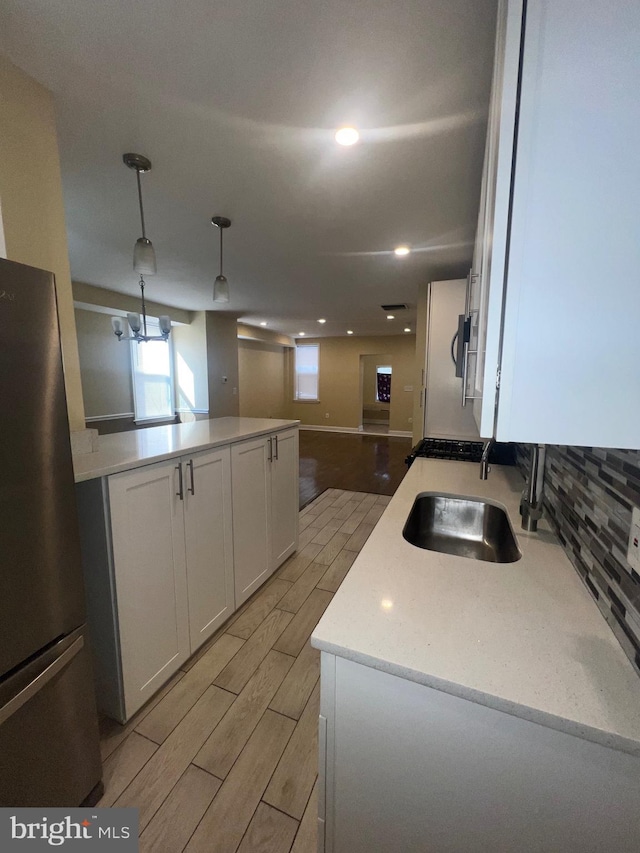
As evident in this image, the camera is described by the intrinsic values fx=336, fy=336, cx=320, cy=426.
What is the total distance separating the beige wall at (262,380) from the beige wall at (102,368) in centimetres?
287

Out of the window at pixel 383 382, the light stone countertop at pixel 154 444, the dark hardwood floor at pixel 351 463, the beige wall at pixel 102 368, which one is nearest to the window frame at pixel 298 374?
the dark hardwood floor at pixel 351 463

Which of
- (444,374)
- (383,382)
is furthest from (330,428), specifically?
(444,374)

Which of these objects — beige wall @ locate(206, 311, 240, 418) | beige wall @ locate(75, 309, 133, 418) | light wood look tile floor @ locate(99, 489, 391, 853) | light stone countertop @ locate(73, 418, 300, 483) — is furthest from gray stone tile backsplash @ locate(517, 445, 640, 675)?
beige wall @ locate(75, 309, 133, 418)

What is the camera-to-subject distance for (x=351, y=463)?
5.73 meters

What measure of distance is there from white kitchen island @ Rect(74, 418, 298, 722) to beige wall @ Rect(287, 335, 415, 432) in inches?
257

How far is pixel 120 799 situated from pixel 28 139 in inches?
93.5

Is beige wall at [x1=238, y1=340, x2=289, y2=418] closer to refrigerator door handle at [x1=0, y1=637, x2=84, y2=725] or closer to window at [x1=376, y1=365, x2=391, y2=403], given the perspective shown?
window at [x1=376, y1=365, x2=391, y2=403]

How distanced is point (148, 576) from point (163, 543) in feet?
0.45

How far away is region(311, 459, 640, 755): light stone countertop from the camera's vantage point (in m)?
0.57

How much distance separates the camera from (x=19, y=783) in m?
0.88

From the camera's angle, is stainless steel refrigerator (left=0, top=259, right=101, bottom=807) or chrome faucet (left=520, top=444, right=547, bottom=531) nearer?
stainless steel refrigerator (left=0, top=259, right=101, bottom=807)

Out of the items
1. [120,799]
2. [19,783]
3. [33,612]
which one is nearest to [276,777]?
[120,799]

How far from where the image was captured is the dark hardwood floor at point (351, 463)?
14.8 feet

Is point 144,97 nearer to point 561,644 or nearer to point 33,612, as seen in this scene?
point 33,612
